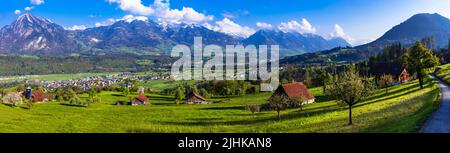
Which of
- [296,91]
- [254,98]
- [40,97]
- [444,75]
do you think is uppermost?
[444,75]

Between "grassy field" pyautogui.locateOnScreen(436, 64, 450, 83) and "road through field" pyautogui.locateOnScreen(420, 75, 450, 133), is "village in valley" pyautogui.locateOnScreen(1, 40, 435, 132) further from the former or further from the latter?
"road through field" pyautogui.locateOnScreen(420, 75, 450, 133)

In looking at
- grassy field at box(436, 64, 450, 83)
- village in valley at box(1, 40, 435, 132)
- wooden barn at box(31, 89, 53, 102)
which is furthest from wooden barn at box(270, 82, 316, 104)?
wooden barn at box(31, 89, 53, 102)

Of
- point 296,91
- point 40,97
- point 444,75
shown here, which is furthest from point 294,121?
point 40,97

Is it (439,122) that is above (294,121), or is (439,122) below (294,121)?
above

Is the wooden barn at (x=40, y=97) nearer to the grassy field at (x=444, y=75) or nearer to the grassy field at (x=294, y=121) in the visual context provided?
the grassy field at (x=294, y=121)

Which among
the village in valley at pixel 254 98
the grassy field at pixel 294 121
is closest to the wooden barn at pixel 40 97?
the village in valley at pixel 254 98

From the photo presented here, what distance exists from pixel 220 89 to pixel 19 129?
5200 inches

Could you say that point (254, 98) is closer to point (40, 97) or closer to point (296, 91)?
point (296, 91)

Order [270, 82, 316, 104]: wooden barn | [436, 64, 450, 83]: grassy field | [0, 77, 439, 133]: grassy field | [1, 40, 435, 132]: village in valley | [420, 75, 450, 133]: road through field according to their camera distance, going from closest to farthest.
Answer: [420, 75, 450, 133]: road through field → [0, 77, 439, 133]: grassy field → [1, 40, 435, 132]: village in valley → [436, 64, 450, 83]: grassy field → [270, 82, 316, 104]: wooden barn

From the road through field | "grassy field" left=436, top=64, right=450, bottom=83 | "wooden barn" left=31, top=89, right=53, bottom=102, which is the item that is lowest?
"wooden barn" left=31, top=89, right=53, bottom=102

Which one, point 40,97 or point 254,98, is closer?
point 254,98
